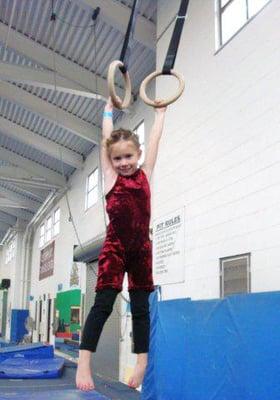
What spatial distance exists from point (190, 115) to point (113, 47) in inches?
104

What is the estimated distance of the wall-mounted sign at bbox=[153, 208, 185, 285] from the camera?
655 cm

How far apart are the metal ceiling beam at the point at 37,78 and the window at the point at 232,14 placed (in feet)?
11.6

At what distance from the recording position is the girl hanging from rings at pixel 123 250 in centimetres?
207

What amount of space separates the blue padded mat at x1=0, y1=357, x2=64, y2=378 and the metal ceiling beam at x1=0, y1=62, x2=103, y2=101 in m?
4.83

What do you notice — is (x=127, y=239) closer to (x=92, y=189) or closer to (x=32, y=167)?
(x=92, y=189)

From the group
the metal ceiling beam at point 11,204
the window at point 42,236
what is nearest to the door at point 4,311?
the window at point 42,236

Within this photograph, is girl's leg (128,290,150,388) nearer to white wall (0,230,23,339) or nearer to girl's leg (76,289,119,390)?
girl's leg (76,289,119,390)

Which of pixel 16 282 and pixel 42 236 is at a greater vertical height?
pixel 42 236

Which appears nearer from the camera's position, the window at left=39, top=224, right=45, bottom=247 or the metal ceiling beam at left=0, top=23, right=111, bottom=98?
the metal ceiling beam at left=0, top=23, right=111, bottom=98

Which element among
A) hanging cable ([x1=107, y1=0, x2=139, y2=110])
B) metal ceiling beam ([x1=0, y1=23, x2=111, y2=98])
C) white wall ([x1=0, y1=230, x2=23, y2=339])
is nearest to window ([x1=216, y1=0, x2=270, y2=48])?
hanging cable ([x1=107, y1=0, x2=139, y2=110])

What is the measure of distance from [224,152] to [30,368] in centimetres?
511

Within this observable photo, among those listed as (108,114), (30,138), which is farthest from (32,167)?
(108,114)

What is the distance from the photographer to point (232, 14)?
19.5 feet

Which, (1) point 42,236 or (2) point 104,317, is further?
(1) point 42,236
